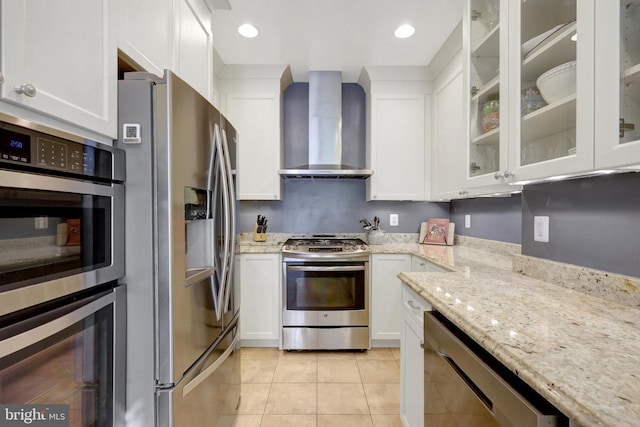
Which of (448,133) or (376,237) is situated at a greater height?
(448,133)

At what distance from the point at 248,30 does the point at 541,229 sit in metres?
2.36

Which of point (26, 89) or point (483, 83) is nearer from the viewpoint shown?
point (26, 89)

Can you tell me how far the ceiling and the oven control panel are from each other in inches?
59.4

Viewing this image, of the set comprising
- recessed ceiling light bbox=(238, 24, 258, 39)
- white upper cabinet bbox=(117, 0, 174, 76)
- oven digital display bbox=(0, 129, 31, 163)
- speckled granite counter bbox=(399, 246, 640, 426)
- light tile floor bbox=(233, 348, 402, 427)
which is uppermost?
recessed ceiling light bbox=(238, 24, 258, 39)

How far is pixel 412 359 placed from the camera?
54.5 inches

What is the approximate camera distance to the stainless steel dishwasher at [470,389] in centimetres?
59

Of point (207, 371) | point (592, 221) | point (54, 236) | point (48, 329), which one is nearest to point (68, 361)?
point (48, 329)

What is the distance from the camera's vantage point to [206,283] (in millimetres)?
1242

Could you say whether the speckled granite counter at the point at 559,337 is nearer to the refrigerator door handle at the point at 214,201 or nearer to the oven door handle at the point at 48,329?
the refrigerator door handle at the point at 214,201

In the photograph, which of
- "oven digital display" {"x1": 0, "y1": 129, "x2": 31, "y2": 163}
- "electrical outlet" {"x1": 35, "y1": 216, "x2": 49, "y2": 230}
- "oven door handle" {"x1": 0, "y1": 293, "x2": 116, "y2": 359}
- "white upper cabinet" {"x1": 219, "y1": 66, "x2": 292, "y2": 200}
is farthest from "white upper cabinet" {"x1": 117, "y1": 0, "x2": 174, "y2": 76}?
"white upper cabinet" {"x1": 219, "y1": 66, "x2": 292, "y2": 200}

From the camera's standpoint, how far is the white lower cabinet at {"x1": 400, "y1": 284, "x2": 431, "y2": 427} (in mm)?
1284

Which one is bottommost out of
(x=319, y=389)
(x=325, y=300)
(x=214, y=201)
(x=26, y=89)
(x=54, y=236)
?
(x=319, y=389)

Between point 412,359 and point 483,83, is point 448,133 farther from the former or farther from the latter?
point 412,359

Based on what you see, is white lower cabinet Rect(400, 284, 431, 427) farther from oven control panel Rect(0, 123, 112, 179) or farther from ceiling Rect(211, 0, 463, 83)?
ceiling Rect(211, 0, 463, 83)
